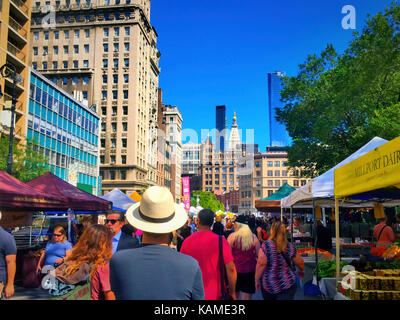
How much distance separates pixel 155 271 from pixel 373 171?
12.3ft

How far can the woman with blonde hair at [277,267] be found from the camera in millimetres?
5414

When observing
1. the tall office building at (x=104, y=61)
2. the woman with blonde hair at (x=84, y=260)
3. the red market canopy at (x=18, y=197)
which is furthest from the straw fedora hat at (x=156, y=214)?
the tall office building at (x=104, y=61)

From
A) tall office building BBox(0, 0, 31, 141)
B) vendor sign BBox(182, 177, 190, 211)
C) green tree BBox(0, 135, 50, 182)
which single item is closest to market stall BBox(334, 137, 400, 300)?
green tree BBox(0, 135, 50, 182)

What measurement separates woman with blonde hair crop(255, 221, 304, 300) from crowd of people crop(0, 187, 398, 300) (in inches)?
0.6

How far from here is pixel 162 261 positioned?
258 cm

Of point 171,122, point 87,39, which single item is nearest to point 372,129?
point 87,39

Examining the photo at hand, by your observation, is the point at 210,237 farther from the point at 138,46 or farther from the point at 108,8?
the point at 108,8

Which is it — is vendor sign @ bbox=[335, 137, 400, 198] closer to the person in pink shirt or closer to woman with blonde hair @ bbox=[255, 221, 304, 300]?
woman with blonde hair @ bbox=[255, 221, 304, 300]

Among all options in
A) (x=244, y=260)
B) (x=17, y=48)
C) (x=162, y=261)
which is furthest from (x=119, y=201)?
(x=17, y=48)

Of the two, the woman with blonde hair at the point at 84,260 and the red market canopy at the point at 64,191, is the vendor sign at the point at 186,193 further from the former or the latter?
the woman with blonde hair at the point at 84,260

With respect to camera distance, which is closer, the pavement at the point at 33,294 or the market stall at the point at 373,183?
the market stall at the point at 373,183

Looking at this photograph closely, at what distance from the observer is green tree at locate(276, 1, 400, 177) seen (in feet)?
65.3

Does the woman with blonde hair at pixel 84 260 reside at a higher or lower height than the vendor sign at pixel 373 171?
lower

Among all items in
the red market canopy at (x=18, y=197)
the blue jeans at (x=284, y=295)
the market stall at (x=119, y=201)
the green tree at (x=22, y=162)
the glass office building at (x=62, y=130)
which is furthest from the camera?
the glass office building at (x=62, y=130)
